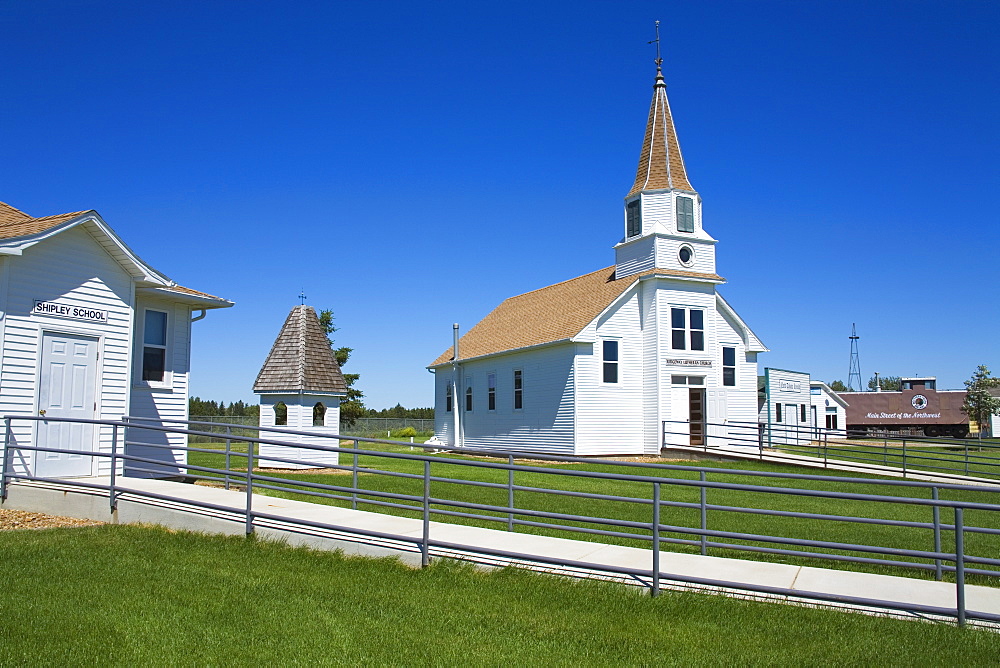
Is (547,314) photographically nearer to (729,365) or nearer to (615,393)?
(615,393)

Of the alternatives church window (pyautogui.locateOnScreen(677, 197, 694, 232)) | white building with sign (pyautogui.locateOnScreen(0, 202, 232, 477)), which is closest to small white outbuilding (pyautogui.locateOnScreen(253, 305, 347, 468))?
white building with sign (pyautogui.locateOnScreen(0, 202, 232, 477))

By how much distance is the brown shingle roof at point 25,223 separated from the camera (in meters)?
13.6

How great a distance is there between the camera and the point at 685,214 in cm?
3072

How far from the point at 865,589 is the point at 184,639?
5816 millimetres

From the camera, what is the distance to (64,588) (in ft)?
23.0

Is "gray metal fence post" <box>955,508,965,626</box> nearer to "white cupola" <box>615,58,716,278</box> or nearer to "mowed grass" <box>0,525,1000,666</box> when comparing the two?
"mowed grass" <box>0,525,1000,666</box>

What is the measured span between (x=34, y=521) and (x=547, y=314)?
969 inches

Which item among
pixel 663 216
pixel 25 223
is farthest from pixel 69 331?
pixel 663 216

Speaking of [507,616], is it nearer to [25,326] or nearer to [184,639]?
[184,639]

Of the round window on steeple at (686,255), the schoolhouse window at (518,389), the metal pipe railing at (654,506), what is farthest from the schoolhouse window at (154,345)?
the round window on steeple at (686,255)

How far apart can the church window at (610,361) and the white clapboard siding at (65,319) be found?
58.4 ft

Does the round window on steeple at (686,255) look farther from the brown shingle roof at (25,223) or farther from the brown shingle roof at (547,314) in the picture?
the brown shingle roof at (25,223)

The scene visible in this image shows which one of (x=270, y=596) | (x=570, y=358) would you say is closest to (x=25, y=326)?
(x=270, y=596)

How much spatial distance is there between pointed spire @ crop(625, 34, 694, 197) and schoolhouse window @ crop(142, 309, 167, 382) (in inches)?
760
